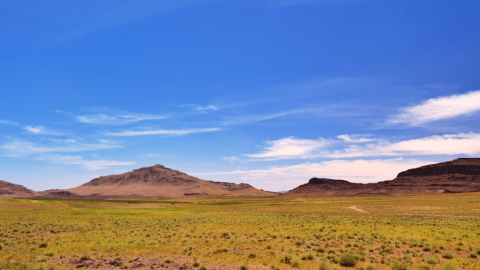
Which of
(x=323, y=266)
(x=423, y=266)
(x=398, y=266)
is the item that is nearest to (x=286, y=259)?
(x=323, y=266)

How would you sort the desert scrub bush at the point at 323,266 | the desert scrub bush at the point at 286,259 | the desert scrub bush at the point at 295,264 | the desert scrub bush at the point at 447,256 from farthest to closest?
the desert scrub bush at the point at 447,256 → the desert scrub bush at the point at 286,259 → the desert scrub bush at the point at 295,264 → the desert scrub bush at the point at 323,266

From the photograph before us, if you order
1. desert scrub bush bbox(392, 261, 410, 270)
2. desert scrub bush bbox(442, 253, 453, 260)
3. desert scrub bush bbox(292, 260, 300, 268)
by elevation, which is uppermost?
desert scrub bush bbox(292, 260, 300, 268)

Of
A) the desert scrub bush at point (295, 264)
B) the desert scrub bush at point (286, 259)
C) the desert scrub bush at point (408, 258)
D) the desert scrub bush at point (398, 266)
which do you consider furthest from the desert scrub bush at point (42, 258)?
the desert scrub bush at point (408, 258)

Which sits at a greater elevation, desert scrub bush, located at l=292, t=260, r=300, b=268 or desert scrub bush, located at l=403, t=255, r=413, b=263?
desert scrub bush, located at l=292, t=260, r=300, b=268

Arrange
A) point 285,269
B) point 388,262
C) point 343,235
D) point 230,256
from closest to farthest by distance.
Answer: point 285,269 < point 388,262 < point 230,256 < point 343,235

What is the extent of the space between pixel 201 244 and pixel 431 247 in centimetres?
1557

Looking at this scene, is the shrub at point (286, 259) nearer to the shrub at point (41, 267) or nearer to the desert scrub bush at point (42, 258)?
the shrub at point (41, 267)

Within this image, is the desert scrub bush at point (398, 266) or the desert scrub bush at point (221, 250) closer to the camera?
the desert scrub bush at point (398, 266)

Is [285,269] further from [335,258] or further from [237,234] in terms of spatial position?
[237,234]

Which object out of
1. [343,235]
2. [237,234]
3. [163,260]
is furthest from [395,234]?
[163,260]

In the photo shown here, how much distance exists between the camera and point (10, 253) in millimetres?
18406

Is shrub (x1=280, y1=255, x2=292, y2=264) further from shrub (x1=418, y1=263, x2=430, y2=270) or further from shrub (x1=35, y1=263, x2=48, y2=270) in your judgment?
shrub (x1=35, y1=263, x2=48, y2=270)

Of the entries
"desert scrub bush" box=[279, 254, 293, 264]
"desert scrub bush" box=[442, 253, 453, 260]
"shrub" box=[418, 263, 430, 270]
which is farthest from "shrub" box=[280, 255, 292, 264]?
"desert scrub bush" box=[442, 253, 453, 260]

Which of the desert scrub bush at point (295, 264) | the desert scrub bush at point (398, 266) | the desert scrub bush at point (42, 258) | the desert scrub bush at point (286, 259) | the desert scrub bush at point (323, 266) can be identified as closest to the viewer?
the desert scrub bush at point (323, 266)
